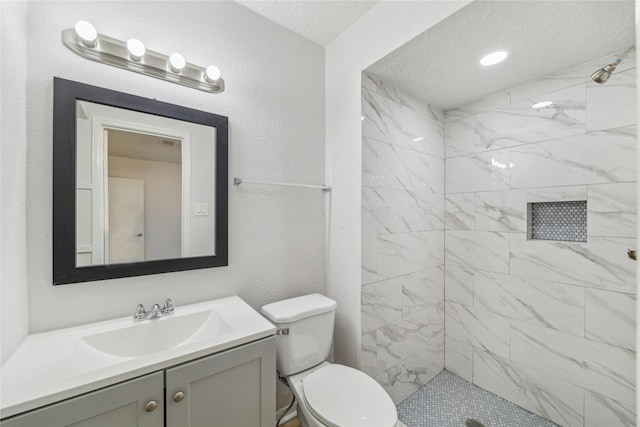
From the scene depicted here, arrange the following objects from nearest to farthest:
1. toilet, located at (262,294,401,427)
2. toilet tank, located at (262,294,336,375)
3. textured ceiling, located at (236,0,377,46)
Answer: toilet, located at (262,294,401,427) < toilet tank, located at (262,294,336,375) < textured ceiling, located at (236,0,377,46)

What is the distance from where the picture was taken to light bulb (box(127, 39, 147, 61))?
118cm

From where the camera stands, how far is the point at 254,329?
3.59 ft

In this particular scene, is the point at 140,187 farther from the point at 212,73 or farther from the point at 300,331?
the point at 300,331

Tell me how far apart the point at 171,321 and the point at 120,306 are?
24 cm

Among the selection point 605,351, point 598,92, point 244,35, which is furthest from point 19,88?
point 605,351

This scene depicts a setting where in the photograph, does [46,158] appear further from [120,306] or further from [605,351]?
[605,351]

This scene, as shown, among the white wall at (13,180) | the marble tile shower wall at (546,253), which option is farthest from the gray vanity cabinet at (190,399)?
the marble tile shower wall at (546,253)

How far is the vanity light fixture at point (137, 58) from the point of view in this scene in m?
1.11

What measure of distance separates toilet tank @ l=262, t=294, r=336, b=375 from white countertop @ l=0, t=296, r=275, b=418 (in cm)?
18

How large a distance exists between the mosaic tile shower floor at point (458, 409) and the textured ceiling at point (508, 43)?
85.2 inches

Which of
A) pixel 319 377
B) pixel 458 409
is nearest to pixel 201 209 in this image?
pixel 319 377

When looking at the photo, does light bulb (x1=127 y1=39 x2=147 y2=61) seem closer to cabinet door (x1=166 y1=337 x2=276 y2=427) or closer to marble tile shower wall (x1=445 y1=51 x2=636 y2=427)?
cabinet door (x1=166 y1=337 x2=276 y2=427)

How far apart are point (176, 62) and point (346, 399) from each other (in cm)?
177

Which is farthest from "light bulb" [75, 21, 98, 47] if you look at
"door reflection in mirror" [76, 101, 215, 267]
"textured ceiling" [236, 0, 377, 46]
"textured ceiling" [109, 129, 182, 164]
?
"textured ceiling" [236, 0, 377, 46]
